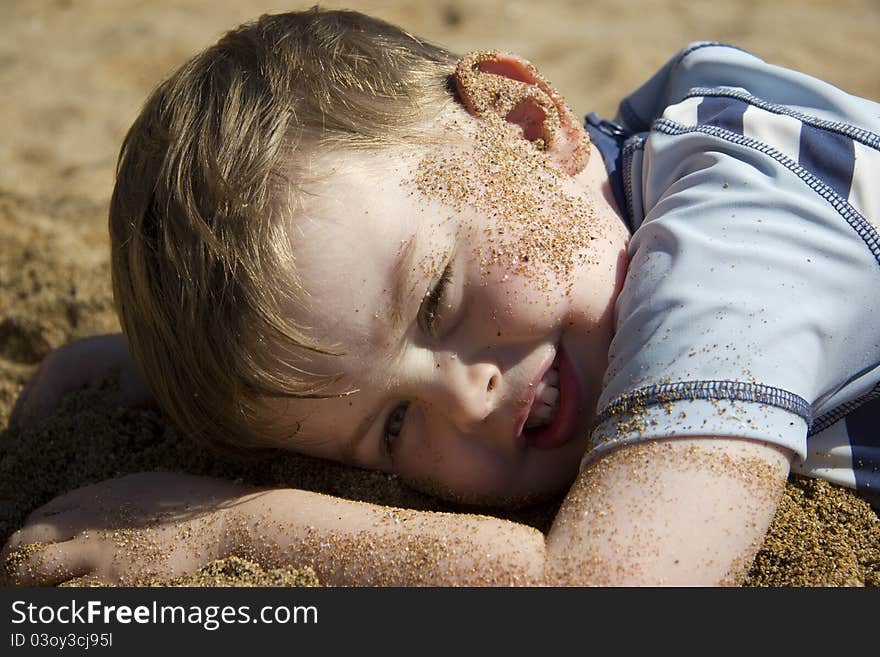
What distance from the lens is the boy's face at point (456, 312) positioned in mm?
1586

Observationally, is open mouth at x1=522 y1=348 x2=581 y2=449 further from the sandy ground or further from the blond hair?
the blond hair

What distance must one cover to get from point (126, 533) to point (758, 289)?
48.1 inches

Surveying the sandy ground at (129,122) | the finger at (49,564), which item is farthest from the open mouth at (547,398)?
the finger at (49,564)

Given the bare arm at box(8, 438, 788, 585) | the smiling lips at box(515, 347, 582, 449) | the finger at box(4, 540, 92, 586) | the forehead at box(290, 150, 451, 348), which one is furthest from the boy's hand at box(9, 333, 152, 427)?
the smiling lips at box(515, 347, 582, 449)

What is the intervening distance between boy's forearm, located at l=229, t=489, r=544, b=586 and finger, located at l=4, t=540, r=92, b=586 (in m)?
0.31

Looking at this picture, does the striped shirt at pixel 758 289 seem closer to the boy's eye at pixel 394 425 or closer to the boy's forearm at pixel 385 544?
the boy's forearm at pixel 385 544

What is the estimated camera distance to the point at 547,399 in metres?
1.72

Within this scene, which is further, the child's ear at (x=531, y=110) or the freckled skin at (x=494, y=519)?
the child's ear at (x=531, y=110)

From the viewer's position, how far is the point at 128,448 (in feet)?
6.84

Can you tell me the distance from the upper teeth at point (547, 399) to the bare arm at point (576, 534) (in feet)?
0.77

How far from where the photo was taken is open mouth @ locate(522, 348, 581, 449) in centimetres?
170

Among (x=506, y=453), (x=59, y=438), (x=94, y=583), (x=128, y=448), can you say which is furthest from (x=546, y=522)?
(x=59, y=438)

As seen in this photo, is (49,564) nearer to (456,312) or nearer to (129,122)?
(456,312)

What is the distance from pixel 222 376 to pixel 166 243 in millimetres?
263
